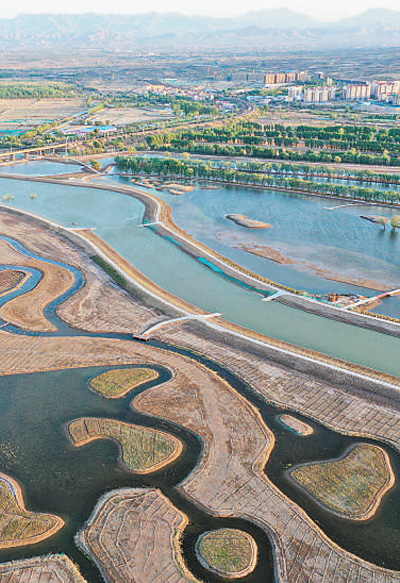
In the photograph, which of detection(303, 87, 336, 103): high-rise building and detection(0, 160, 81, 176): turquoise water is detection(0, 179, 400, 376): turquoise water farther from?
detection(303, 87, 336, 103): high-rise building

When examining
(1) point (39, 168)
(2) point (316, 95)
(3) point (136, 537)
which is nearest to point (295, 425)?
(3) point (136, 537)

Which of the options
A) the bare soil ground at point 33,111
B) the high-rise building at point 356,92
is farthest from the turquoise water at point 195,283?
the high-rise building at point 356,92

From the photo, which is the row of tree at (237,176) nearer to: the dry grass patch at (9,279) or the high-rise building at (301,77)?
the dry grass patch at (9,279)

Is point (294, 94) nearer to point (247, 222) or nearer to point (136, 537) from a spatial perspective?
Answer: point (247, 222)

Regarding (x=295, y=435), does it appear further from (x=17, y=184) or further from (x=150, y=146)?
(x=150, y=146)

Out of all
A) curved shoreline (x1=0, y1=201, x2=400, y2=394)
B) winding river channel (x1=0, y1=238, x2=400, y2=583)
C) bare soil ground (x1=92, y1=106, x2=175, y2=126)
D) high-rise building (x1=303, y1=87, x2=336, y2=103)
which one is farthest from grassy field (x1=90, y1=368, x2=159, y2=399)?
high-rise building (x1=303, y1=87, x2=336, y2=103)

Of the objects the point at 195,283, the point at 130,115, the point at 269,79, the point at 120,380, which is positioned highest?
the point at 269,79
